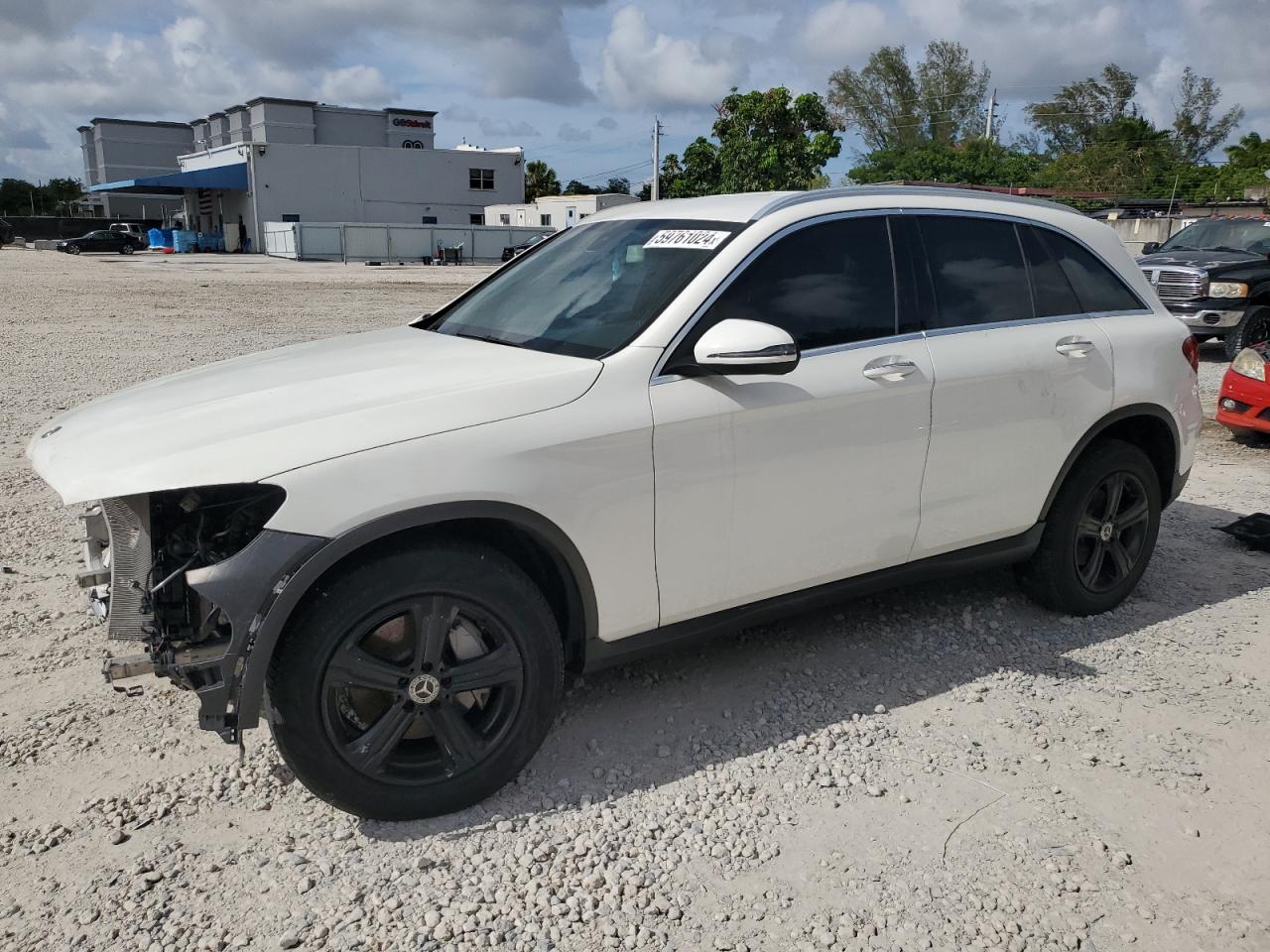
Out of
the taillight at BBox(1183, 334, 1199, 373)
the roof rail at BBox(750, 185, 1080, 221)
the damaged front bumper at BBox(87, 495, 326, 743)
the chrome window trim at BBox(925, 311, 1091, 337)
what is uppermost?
the roof rail at BBox(750, 185, 1080, 221)

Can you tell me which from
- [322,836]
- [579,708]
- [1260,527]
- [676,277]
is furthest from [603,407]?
[1260,527]

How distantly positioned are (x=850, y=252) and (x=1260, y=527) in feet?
11.6

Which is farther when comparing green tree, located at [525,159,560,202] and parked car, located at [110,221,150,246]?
green tree, located at [525,159,560,202]

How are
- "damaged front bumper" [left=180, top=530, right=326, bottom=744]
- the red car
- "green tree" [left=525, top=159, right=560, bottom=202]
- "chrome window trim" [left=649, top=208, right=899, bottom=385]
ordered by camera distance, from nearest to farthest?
"damaged front bumper" [left=180, top=530, right=326, bottom=744] → "chrome window trim" [left=649, top=208, right=899, bottom=385] → the red car → "green tree" [left=525, top=159, right=560, bottom=202]

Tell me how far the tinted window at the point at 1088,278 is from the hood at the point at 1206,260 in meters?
10.3

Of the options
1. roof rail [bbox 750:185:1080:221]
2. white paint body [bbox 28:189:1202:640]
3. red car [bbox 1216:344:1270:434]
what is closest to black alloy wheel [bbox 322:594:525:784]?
white paint body [bbox 28:189:1202:640]

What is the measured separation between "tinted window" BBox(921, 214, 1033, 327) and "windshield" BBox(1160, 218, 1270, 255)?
12702 millimetres

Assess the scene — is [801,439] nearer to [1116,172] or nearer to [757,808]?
[757,808]

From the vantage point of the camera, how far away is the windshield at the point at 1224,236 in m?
14.9

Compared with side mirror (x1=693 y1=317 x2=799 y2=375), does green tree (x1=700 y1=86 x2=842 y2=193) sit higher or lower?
higher

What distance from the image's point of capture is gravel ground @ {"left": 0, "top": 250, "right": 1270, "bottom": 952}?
2.74m

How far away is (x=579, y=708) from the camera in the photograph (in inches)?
151

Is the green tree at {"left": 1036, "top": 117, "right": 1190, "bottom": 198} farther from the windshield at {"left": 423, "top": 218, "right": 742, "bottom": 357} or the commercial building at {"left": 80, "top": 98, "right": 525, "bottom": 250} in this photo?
the windshield at {"left": 423, "top": 218, "right": 742, "bottom": 357}

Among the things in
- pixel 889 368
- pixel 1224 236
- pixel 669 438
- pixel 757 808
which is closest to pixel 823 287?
pixel 889 368
